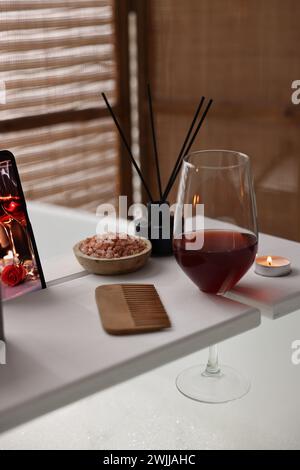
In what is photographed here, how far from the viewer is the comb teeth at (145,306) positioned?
856 millimetres

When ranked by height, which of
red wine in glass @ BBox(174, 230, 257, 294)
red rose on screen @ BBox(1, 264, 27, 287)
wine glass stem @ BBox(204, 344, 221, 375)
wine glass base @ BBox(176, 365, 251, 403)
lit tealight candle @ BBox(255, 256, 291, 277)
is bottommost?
wine glass base @ BBox(176, 365, 251, 403)

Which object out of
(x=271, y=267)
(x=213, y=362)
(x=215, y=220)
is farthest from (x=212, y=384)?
(x=215, y=220)

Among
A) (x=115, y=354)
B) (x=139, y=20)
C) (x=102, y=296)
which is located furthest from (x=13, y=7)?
(x=115, y=354)

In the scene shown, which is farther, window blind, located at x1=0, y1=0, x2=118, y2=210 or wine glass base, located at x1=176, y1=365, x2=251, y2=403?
window blind, located at x1=0, y1=0, x2=118, y2=210

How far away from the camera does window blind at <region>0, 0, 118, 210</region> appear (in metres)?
2.75

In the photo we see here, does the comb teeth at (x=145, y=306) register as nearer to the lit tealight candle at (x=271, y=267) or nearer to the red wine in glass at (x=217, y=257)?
the red wine in glass at (x=217, y=257)

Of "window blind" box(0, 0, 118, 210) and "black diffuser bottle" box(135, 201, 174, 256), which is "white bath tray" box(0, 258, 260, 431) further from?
"window blind" box(0, 0, 118, 210)

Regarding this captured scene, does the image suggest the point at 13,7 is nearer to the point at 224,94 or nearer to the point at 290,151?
the point at 224,94

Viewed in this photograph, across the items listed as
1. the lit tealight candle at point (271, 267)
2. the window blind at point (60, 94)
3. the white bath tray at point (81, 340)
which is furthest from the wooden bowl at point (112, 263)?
the window blind at point (60, 94)

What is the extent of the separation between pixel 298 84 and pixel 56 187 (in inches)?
43.6

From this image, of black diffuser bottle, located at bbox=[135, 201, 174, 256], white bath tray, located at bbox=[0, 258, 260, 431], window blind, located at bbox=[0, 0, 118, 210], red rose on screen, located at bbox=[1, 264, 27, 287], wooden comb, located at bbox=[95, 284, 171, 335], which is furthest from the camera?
window blind, located at bbox=[0, 0, 118, 210]

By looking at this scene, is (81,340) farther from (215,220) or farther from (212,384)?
(212,384)

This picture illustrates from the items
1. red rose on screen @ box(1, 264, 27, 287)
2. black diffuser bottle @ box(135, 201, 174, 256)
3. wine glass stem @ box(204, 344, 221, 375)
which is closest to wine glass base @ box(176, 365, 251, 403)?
wine glass stem @ box(204, 344, 221, 375)

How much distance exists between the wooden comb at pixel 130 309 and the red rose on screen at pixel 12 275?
118mm
